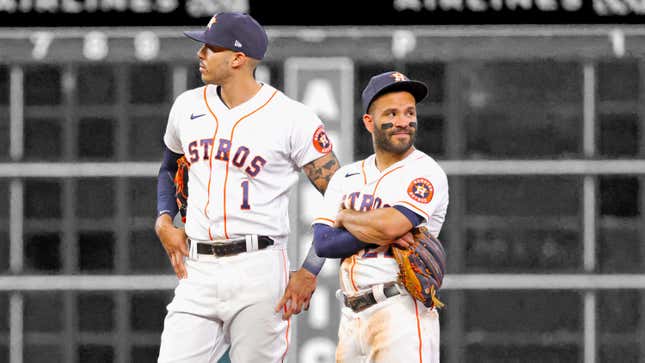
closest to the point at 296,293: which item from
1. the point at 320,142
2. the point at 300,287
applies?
the point at 300,287

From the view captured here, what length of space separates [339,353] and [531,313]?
11.3 ft

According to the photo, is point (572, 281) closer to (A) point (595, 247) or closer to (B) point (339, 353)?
(A) point (595, 247)

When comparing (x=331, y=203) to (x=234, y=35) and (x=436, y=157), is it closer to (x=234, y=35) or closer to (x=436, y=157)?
(x=234, y=35)

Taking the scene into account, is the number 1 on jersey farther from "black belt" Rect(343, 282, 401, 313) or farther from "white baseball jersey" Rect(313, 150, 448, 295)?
"black belt" Rect(343, 282, 401, 313)

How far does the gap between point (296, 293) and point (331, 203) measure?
36 cm

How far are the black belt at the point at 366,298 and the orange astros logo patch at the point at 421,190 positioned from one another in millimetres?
307

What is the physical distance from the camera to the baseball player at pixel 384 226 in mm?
5137

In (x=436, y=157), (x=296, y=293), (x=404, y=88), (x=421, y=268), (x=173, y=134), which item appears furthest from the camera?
(x=436, y=157)

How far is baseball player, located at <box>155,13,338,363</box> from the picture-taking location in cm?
546

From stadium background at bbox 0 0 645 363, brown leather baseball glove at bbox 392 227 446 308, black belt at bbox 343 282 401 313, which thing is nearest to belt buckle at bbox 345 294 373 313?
black belt at bbox 343 282 401 313

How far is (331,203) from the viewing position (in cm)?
539

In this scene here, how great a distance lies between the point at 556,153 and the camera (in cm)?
850

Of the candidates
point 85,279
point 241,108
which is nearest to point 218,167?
point 241,108

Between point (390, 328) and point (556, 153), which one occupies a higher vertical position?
point (556, 153)
